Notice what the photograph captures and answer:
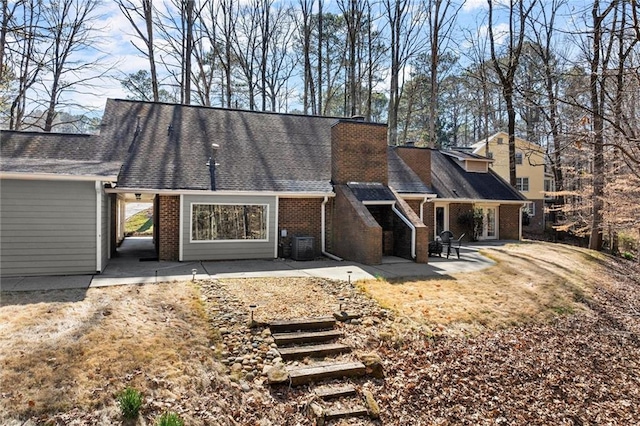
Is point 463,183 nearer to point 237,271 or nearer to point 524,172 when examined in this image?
point 524,172

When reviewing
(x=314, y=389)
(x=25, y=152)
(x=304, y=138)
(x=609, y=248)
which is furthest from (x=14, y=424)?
(x=609, y=248)

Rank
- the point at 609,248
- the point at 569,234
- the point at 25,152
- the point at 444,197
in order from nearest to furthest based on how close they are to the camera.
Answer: the point at 25,152 → the point at 444,197 → the point at 609,248 → the point at 569,234

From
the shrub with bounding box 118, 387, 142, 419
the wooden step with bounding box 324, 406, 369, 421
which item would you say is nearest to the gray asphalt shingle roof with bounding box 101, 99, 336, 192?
the shrub with bounding box 118, 387, 142, 419

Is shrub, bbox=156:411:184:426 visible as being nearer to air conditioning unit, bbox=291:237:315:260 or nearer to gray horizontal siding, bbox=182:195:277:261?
gray horizontal siding, bbox=182:195:277:261

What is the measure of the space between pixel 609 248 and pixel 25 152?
2657 centimetres

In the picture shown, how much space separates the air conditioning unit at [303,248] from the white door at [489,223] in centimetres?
1205

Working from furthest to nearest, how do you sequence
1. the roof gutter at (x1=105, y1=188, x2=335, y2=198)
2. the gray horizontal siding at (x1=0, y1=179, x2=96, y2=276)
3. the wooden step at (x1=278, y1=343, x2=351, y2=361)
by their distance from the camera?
the roof gutter at (x1=105, y1=188, x2=335, y2=198)
the gray horizontal siding at (x1=0, y1=179, x2=96, y2=276)
the wooden step at (x1=278, y1=343, x2=351, y2=361)

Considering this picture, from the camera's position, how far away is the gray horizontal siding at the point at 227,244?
11.7 m

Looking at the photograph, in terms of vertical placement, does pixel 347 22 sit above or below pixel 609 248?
above

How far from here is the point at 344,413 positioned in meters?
4.93

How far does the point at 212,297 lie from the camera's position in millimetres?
7586

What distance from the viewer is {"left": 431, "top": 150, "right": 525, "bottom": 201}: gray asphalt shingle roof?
19.6 m

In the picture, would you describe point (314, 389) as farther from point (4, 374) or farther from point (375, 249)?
point (375, 249)

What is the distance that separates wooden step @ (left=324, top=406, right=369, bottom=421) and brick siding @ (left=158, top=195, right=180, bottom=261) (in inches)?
328
